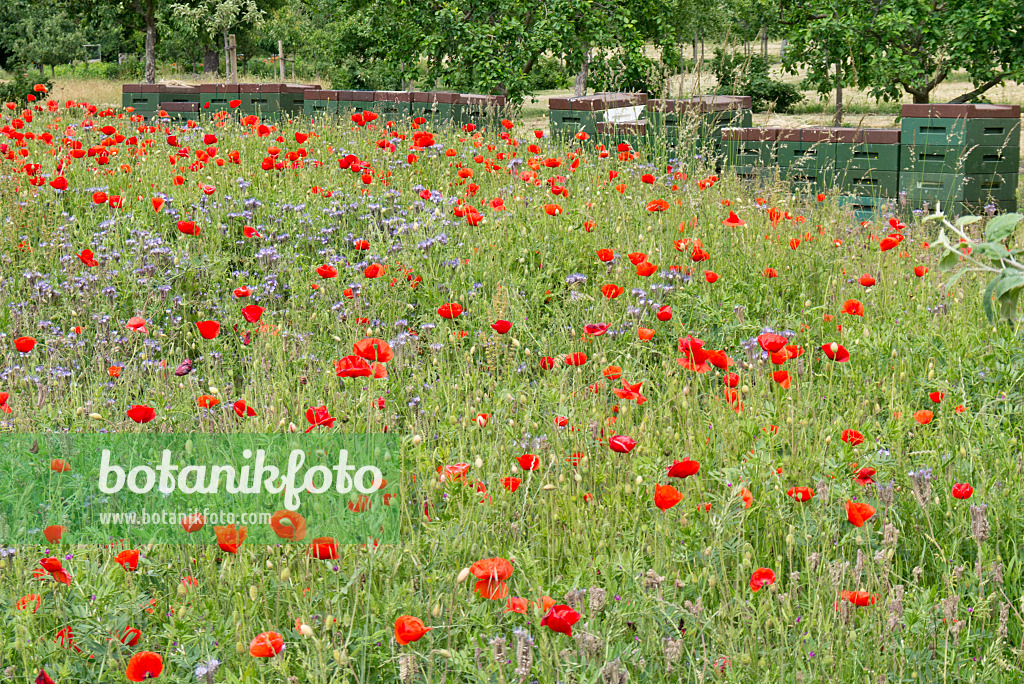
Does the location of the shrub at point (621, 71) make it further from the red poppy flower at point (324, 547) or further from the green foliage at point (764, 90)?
the red poppy flower at point (324, 547)

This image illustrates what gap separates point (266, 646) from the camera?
61.2 inches

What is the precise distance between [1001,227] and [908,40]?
1573 cm

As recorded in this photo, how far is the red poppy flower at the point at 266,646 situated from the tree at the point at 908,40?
14.0 meters

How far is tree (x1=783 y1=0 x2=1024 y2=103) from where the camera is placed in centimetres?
1383

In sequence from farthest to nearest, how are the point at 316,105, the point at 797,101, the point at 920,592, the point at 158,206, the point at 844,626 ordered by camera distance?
the point at 797,101
the point at 316,105
the point at 158,206
the point at 920,592
the point at 844,626

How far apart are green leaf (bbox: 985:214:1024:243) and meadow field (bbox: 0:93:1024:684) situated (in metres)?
0.60

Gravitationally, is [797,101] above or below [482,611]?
above

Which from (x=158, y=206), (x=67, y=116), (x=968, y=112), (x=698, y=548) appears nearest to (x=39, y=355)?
(x=158, y=206)

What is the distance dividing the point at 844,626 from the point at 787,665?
14cm

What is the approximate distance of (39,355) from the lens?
369 cm

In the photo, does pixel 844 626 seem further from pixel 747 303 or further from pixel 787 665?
pixel 747 303

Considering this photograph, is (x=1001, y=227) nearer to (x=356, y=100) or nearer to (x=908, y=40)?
(x=356, y=100)

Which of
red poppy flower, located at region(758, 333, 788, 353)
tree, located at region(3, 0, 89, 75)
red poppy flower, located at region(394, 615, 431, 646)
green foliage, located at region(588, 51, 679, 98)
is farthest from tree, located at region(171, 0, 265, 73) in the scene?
red poppy flower, located at region(394, 615, 431, 646)

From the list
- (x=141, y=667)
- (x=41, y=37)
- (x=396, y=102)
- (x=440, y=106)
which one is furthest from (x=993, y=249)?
(x=41, y=37)
